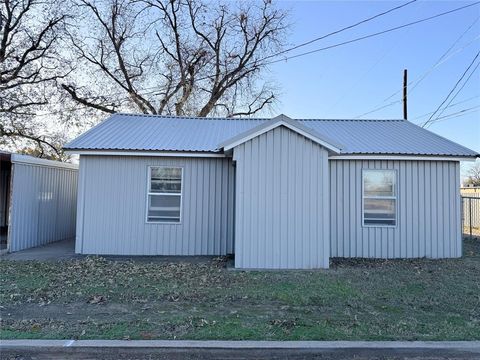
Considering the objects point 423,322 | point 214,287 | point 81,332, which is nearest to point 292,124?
point 214,287

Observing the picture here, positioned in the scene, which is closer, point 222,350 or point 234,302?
point 222,350

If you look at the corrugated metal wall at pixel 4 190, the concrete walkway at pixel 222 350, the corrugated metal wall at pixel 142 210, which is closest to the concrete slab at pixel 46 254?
the corrugated metal wall at pixel 142 210

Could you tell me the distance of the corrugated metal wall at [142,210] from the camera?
10.7 metres

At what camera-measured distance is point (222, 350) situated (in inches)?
172

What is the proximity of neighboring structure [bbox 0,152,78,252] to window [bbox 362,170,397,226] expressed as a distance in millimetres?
9434

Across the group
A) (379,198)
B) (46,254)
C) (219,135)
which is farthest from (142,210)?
(379,198)

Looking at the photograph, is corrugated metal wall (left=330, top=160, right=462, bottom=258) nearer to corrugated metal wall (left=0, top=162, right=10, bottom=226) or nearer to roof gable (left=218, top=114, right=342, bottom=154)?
roof gable (left=218, top=114, right=342, bottom=154)

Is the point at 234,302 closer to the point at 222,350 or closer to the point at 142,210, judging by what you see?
the point at 222,350

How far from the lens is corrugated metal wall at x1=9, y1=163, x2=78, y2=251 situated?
11.1m

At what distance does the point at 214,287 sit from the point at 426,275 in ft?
14.9

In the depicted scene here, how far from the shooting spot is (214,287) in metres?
7.21

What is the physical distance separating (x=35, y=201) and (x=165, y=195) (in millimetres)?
4219

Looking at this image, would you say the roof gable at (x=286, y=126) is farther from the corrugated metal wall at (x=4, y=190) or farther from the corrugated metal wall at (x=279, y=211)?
the corrugated metal wall at (x=4, y=190)

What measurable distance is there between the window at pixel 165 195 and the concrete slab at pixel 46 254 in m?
2.37
